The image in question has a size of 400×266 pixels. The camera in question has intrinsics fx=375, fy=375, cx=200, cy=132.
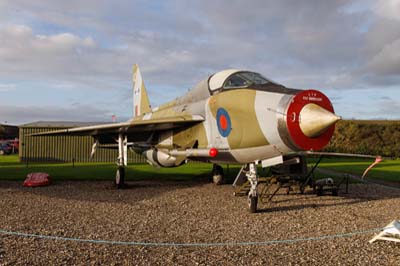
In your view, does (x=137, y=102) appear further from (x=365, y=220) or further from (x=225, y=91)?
(x=365, y=220)

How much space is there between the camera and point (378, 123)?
3653 centimetres

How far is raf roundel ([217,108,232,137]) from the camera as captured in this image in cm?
926

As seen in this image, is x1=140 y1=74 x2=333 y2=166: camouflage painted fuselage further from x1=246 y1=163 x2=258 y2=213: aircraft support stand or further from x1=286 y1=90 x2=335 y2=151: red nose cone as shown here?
x1=246 y1=163 x2=258 y2=213: aircraft support stand

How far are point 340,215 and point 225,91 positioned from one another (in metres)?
4.16

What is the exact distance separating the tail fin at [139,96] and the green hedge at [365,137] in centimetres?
2016

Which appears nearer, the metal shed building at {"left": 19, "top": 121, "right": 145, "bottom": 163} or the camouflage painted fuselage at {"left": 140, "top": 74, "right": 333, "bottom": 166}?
the camouflage painted fuselage at {"left": 140, "top": 74, "right": 333, "bottom": 166}

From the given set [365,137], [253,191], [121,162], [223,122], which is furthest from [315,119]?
[365,137]

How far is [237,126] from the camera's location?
8938 mm

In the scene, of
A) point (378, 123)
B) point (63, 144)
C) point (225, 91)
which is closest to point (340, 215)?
point (225, 91)

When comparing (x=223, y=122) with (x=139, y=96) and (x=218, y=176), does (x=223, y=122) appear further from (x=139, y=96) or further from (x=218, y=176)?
(x=139, y=96)

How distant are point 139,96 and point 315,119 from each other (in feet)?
47.1

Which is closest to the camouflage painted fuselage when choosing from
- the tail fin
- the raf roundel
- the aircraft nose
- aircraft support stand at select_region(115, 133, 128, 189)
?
the raf roundel

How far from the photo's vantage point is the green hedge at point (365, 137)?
34094mm

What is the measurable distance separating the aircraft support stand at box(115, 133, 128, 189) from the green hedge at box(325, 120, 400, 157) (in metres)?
24.6
